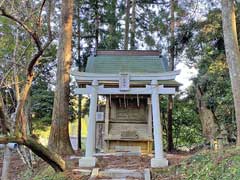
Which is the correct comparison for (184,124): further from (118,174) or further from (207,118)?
(118,174)

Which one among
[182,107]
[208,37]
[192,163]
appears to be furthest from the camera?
[182,107]

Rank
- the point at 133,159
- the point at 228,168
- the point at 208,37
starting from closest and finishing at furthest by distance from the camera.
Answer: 1. the point at 228,168
2. the point at 133,159
3. the point at 208,37

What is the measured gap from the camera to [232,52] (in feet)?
23.7

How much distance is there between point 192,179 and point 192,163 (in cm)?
71

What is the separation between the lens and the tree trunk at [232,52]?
23.1 feet

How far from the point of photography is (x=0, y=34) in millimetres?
9672

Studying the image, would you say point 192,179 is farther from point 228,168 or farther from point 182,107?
point 182,107

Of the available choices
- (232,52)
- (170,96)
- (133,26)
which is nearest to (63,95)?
(232,52)

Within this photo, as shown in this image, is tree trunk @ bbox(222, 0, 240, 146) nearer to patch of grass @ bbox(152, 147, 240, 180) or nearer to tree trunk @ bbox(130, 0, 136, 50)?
patch of grass @ bbox(152, 147, 240, 180)

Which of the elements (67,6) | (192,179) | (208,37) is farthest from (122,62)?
(192,179)

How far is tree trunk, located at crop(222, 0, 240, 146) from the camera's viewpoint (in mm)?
7047

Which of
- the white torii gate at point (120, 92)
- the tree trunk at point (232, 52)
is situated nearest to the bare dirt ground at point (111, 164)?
the white torii gate at point (120, 92)

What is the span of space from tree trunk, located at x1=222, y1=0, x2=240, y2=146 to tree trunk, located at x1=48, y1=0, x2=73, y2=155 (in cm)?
450

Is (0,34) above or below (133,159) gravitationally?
above
